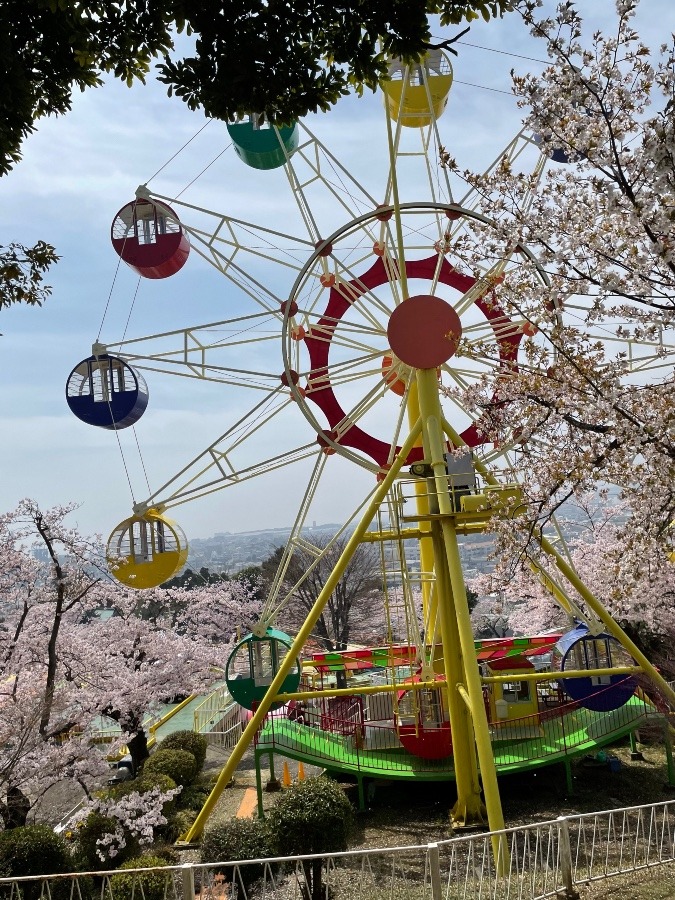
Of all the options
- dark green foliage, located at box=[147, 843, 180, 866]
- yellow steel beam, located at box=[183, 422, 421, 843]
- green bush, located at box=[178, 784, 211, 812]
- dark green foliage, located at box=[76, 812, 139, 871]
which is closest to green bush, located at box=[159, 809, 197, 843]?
green bush, located at box=[178, 784, 211, 812]

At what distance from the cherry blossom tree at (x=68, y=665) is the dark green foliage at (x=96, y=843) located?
3.45 feet

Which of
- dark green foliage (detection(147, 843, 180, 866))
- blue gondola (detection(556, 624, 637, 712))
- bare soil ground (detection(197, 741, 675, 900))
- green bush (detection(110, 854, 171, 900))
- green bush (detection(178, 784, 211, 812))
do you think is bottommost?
bare soil ground (detection(197, 741, 675, 900))

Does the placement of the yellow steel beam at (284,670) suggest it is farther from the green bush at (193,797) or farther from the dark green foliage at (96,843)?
the green bush at (193,797)

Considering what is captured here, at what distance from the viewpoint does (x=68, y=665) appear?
16.9 m

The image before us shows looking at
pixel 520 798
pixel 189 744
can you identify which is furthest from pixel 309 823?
pixel 189 744

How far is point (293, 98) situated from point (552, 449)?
3.79m

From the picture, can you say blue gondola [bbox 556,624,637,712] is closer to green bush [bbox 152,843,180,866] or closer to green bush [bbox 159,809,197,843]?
green bush [bbox 152,843,180,866]

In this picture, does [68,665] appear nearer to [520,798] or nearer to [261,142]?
[520,798]

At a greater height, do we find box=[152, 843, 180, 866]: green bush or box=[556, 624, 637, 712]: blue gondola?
box=[556, 624, 637, 712]: blue gondola

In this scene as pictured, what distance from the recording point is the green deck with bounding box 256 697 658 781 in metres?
14.4

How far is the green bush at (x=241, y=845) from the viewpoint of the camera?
10.1 metres

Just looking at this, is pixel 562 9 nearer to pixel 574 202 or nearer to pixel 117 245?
pixel 574 202

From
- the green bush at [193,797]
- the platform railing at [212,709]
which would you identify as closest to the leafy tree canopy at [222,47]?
the green bush at [193,797]

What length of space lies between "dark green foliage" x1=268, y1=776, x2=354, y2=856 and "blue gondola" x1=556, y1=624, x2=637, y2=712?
5548 millimetres
